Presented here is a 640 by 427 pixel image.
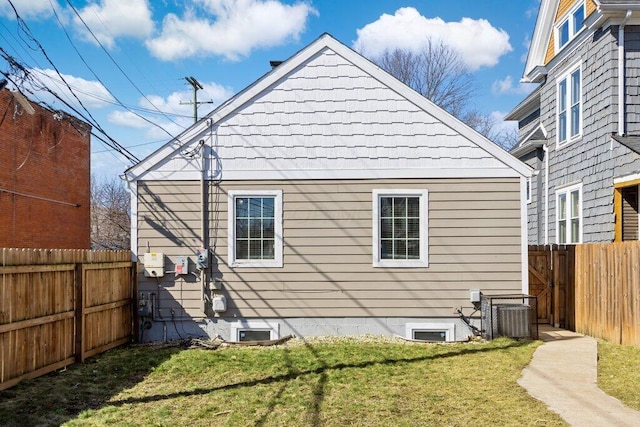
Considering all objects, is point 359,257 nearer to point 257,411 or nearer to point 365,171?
point 365,171

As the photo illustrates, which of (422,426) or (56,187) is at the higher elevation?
(56,187)

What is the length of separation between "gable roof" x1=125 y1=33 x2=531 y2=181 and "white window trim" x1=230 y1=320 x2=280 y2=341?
10.5 feet

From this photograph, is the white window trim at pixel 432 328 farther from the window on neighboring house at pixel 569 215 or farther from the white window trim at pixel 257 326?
the window on neighboring house at pixel 569 215

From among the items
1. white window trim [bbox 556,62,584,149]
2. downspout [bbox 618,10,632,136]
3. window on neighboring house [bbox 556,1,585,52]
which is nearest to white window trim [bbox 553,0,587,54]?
window on neighboring house [bbox 556,1,585,52]

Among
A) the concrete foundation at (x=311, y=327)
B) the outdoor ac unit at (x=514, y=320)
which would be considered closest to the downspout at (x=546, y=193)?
the outdoor ac unit at (x=514, y=320)

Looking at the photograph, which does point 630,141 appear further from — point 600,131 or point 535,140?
point 535,140

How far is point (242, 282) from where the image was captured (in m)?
A: 9.21

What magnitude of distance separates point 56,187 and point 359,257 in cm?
1324

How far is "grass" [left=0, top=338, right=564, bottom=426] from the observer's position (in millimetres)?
5059

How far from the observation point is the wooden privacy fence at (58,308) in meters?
6.07

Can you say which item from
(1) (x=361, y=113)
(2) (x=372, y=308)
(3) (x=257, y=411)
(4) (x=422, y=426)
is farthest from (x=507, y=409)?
(1) (x=361, y=113)

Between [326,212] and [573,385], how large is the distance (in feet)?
15.5

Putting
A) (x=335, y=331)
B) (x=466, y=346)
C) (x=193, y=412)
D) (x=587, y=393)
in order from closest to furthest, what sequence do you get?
(x=193, y=412), (x=587, y=393), (x=466, y=346), (x=335, y=331)

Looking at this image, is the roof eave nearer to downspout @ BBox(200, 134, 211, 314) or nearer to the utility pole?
downspout @ BBox(200, 134, 211, 314)
